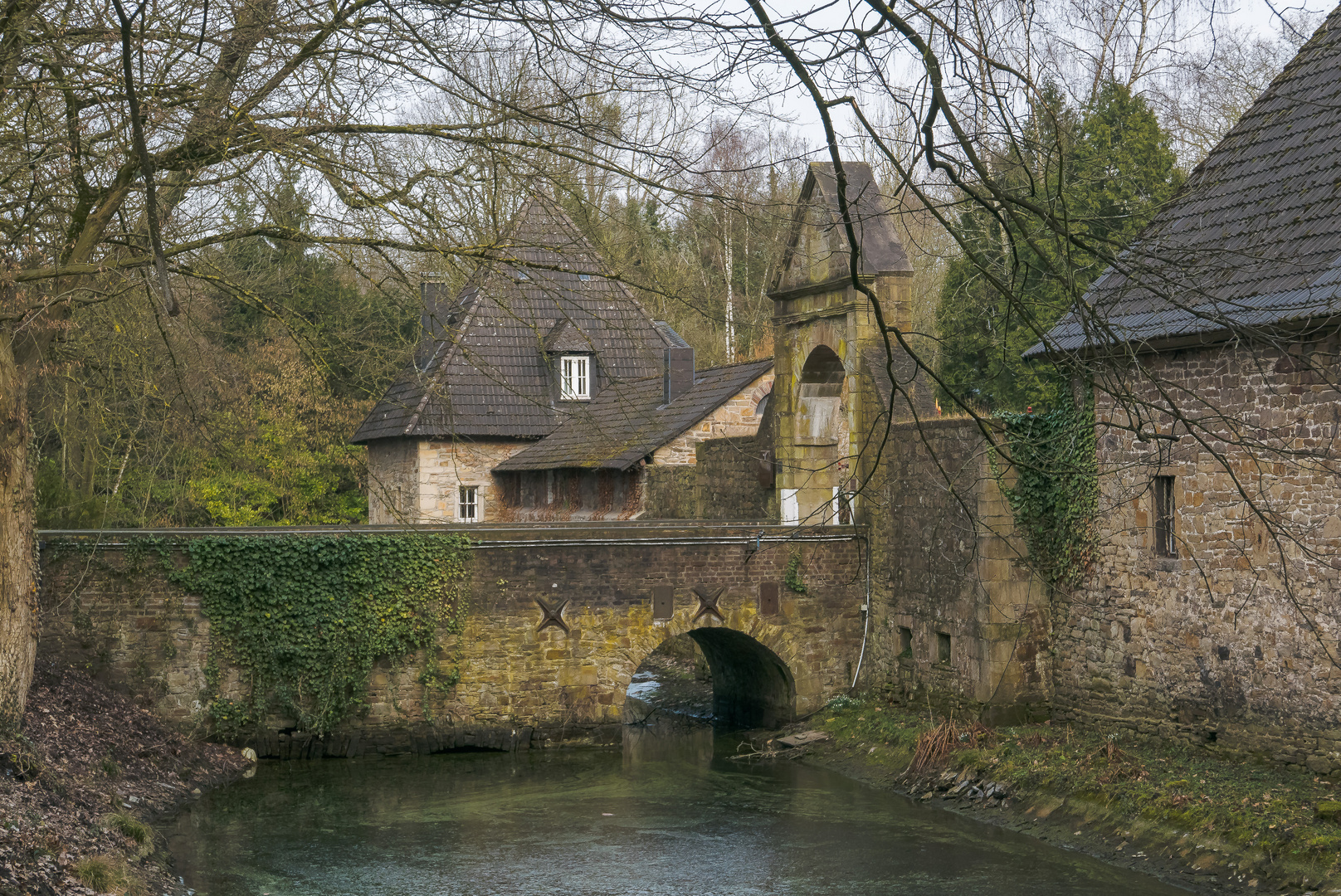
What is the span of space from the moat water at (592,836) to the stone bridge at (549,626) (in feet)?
1.66

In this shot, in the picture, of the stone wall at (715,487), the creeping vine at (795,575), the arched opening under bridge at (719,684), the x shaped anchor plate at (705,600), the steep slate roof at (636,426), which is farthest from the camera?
the steep slate roof at (636,426)

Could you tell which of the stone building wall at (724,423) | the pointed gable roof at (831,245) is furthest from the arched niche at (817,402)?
the stone building wall at (724,423)

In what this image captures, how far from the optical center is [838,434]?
18.4 m

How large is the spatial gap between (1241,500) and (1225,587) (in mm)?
786

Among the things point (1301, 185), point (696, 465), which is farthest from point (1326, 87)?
point (696, 465)

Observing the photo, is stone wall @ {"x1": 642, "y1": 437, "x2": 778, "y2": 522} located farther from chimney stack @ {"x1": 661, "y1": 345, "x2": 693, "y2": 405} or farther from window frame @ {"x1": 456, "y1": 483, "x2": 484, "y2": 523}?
window frame @ {"x1": 456, "y1": 483, "x2": 484, "y2": 523}

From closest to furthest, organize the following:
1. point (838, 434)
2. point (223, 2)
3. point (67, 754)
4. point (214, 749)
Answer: point (223, 2) < point (67, 754) < point (214, 749) < point (838, 434)

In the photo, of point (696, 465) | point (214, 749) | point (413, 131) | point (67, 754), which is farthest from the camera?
point (696, 465)

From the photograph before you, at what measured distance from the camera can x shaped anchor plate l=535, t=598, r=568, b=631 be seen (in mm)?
15734

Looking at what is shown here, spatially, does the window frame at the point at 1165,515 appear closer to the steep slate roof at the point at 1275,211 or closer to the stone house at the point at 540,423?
the steep slate roof at the point at 1275,211

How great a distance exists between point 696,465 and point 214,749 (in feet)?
29.0

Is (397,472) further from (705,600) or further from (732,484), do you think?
(705,600)

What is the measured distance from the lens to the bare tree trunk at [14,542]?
1027 cm

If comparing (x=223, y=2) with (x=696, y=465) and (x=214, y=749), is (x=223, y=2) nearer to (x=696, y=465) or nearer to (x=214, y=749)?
(x=214, y=749)
